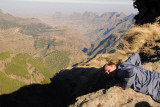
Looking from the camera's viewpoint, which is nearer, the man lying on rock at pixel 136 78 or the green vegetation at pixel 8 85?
the man lying on rock at pixel 136 78

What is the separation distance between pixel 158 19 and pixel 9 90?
17508 centimetres

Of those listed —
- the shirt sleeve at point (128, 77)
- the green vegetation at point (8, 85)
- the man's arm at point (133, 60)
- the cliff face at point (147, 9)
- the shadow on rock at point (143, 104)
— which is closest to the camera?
the shirt sleeve at point (128, 77)

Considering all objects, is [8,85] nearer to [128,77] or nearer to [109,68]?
[109,68]

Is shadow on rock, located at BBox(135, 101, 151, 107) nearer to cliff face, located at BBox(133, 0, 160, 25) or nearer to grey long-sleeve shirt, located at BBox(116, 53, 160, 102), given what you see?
grey long-sleeve shirt, located at BBox(116, 53, 160, 102)

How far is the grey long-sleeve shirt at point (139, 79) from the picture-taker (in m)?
6.74

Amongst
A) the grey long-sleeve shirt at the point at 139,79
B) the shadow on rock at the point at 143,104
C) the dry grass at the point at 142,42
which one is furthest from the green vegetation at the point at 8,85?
the grey long-sleeve shirt at the point at 139,79

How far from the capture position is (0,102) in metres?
139

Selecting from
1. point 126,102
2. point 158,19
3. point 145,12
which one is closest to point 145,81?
point 126,102

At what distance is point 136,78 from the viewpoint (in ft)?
22.9

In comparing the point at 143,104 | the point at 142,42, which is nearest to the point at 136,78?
the point at 143,104

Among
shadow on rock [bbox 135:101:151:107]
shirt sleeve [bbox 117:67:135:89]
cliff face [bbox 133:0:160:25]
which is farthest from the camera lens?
cliff face [bbox 133:0:160:25]

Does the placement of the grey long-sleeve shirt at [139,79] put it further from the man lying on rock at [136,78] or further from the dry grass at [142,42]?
the dry grass at [142,42]

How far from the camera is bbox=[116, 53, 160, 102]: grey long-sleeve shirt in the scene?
6.74 metres

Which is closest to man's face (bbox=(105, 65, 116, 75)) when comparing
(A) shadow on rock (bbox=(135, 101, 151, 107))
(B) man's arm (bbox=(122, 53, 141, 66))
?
(B) man's arm (bbox=(122, 53, 141, 66))
